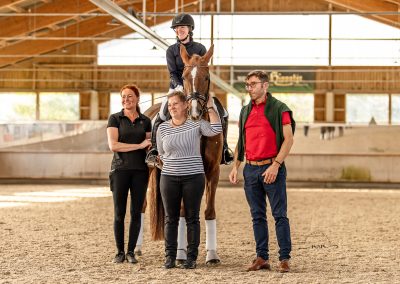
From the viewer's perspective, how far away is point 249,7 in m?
26.9

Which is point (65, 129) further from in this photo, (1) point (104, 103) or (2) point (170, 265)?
(2) point (170, 265)

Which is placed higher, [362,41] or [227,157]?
[362,41]

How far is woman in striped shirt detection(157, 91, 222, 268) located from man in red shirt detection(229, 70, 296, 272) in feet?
1.22

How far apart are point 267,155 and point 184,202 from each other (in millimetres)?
729

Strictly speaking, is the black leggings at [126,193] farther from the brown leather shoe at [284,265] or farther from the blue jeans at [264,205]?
the brown leather shoe at [284,265]

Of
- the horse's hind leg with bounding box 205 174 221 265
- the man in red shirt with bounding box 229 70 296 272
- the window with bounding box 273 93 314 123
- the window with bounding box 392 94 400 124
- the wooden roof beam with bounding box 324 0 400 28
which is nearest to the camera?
the man in red shirt with bounding box 229 70 296 272

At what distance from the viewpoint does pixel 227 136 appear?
1559cm

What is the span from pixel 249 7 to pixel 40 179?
1071 centimetres

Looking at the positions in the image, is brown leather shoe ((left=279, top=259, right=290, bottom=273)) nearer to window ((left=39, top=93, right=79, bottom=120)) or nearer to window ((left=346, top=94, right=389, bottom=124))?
window ((left=346, top=94, right=389, bottom=124))

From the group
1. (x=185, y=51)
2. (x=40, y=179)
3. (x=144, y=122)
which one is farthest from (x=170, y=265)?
(x=40, y=179)

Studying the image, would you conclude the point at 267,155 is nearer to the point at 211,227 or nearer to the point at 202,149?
the point at 202,149

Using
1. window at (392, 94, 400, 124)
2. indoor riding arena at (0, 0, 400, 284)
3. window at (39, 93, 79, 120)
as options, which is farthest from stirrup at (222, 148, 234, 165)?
window at (39, 93, 79, 120)

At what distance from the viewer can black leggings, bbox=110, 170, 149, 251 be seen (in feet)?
20.6

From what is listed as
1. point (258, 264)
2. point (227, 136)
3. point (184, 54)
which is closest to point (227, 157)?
point (184, 54)
